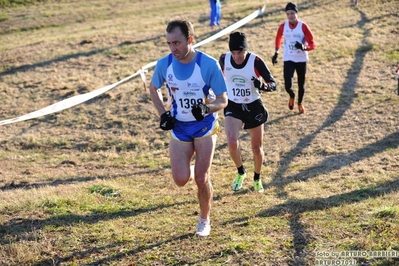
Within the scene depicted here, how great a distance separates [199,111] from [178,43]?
2.19ft

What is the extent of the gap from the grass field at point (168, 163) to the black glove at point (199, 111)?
3.92ft

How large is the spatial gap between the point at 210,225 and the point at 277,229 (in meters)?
0.72

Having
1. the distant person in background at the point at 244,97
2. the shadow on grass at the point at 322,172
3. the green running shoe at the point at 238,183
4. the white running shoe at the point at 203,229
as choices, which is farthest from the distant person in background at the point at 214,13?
the white running shoe at the point at 203,229

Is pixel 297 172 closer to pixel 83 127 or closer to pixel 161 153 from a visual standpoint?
pixel 161 153

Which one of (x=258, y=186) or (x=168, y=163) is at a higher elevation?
(x=258, y=186)

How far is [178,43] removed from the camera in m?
5.36

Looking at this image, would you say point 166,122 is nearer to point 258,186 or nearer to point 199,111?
point 199,111

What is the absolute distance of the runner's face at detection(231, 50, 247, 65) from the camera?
23.2ft

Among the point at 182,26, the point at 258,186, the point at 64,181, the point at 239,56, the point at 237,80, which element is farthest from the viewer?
the point at 64,181

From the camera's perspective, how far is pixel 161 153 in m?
10.4

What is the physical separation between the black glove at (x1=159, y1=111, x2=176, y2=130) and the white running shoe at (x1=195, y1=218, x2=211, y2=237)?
1.02m

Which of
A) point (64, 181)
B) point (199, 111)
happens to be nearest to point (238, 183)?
point (199, 111)

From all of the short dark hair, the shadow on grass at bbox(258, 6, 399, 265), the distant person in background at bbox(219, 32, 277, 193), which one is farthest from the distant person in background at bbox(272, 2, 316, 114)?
the short dark hair

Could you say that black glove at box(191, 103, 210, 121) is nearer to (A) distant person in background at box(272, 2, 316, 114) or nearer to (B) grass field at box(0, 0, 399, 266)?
(B) grass field at box(0, 0, 399, 266)
